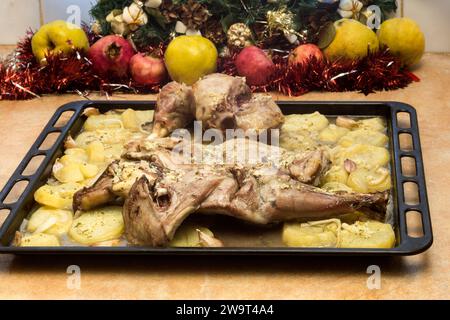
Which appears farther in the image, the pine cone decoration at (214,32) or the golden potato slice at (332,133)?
the pine cone decoration at (214,32)

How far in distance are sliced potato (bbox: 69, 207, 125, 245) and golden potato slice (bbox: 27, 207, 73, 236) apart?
3 centimetres

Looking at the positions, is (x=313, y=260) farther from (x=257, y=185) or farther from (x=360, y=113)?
(x=360, y=113)

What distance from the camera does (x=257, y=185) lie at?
1638 mm

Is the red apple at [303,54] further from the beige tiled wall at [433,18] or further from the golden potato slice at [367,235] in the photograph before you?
the golden potato slice at [367,235]

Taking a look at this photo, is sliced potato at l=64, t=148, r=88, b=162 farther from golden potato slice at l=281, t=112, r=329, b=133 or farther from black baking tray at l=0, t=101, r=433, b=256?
golden potato slice at l=281, t=112, r=329, b=133

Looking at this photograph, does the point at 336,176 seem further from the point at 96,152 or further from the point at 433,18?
the point at 433,18

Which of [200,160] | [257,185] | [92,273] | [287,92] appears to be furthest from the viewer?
[287,92]

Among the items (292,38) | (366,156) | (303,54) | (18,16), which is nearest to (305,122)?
(366,156)

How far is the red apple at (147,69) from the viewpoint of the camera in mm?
2584

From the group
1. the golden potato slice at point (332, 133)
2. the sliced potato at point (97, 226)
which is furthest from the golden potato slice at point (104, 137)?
the golden potato slice at point (332, 133)

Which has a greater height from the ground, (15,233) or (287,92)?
(287,92)

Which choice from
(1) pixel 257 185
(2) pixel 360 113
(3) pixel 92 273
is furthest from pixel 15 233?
(2) pixel 360 113

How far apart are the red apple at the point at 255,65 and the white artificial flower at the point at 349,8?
34cm

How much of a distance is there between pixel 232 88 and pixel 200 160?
35 centimetres
